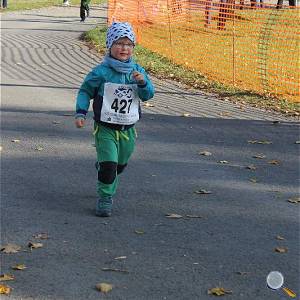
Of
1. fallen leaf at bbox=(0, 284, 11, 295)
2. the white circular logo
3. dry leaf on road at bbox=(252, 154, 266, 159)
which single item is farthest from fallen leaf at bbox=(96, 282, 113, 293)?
dry leaf on road at bbox=(252, 154, 266, 159)

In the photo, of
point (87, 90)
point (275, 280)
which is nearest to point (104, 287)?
point (275, 280)

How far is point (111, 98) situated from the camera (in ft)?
21.0

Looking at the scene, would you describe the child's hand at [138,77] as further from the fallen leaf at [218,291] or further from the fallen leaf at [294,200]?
the fallen leaf at [218,291]

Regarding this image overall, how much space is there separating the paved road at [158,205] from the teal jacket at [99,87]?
0.85m

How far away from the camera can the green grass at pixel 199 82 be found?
12500 mm

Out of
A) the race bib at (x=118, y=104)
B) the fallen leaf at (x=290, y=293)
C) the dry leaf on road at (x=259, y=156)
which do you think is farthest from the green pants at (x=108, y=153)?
the dry leaf on road at (x=259, y=156)

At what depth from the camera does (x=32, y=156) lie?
28.2ft

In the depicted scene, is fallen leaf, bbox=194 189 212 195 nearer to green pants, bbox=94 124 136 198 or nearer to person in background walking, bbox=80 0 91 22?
green pants, bbox=94 124 136 198

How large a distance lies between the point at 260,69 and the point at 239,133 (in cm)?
528

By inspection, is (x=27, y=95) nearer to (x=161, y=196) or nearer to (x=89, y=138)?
(x=89, y=138)

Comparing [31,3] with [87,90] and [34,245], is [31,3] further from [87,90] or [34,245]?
[34,245]

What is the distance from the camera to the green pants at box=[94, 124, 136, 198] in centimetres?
643

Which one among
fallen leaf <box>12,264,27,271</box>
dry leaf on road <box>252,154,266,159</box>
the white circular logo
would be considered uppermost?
the white circular logo

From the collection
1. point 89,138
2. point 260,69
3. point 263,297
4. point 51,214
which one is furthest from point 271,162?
point 260,69
